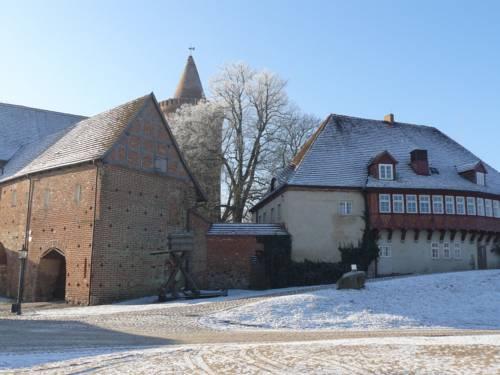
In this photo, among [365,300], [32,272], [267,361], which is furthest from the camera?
[32,272]

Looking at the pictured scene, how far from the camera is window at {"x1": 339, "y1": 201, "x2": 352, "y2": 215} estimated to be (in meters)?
28.3

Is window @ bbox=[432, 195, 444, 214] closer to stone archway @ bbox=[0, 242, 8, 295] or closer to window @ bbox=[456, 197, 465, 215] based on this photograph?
window @ bbox=[456, 197, 465, 215]

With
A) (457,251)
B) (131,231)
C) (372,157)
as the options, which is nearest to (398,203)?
(372,157)

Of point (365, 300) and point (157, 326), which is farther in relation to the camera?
point (365, 300)

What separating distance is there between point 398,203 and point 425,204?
5.24 ft

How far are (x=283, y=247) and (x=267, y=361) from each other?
18470 millimetres

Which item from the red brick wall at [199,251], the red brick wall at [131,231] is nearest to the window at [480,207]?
the red brick wall at [199,251]

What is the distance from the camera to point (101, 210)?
2258 centimetres

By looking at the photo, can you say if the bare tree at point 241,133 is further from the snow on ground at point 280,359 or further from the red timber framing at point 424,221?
the snow on ground at point 280,359

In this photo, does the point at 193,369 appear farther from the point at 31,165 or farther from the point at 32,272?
the point at 31,165

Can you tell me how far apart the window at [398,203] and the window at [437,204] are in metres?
1.85

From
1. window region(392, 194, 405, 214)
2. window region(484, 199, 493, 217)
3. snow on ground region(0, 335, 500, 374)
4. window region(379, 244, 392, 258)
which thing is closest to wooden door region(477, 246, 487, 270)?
window region(484, 199, 493, 217)

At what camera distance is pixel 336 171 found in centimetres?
2922

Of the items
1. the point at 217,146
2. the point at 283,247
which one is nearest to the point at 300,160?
the point at 283,247
